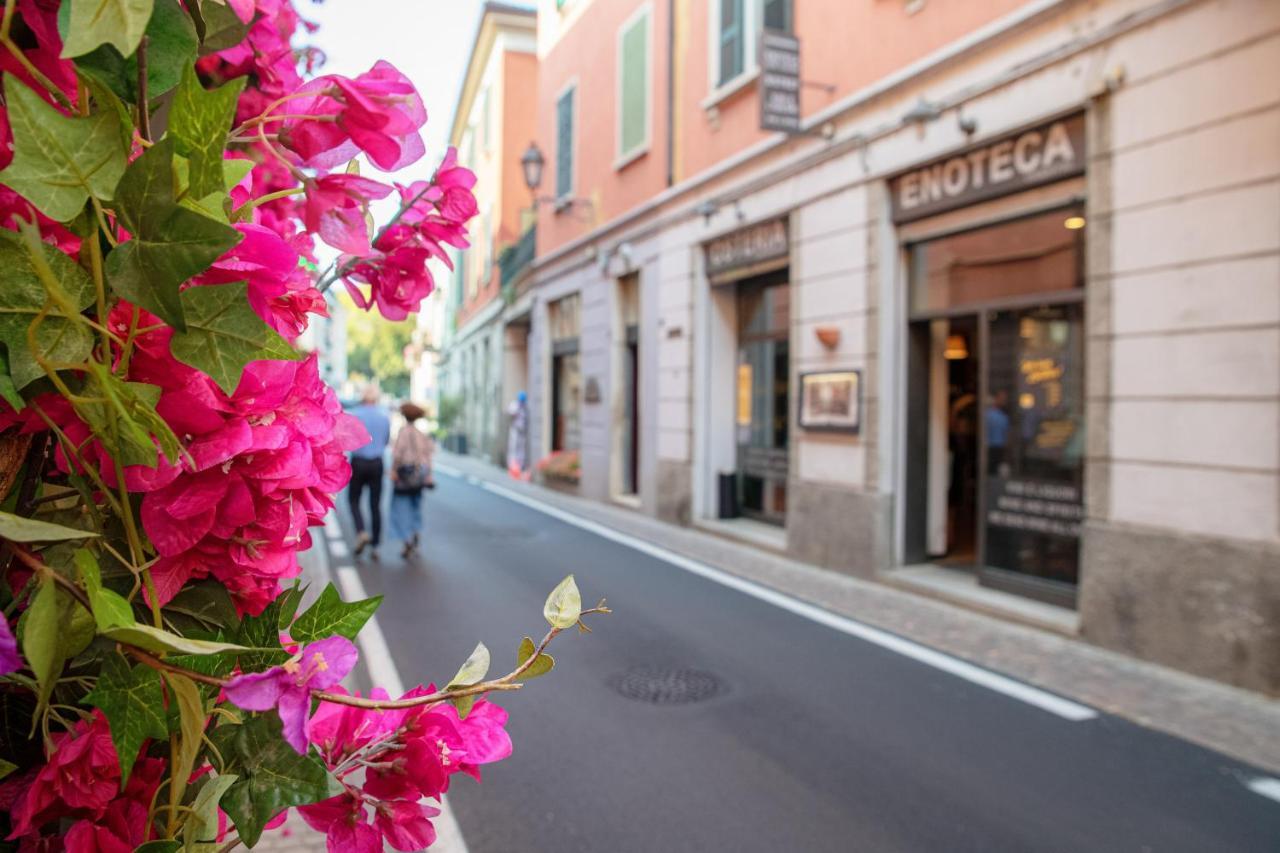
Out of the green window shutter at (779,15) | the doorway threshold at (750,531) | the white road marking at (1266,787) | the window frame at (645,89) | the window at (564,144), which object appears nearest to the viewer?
the white road marking at (1266,787)

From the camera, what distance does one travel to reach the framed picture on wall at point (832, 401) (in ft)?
31.9

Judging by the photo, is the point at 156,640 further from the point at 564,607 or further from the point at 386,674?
the point at 386,674

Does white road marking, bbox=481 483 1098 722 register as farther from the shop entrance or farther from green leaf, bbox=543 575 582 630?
green leaf, bbox=543 575 582 630

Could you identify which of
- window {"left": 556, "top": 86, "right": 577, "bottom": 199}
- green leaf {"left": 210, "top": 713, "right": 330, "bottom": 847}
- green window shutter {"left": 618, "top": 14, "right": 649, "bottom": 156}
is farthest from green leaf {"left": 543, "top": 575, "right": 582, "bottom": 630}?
window {"left": 556, "top": 86, "right": 577, "bottom": 199}

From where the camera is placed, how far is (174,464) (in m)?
0.69

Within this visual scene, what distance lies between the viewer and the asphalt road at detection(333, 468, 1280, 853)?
386 cm

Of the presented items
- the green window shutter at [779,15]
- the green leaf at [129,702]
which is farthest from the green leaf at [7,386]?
the green window shutter at [779,15]

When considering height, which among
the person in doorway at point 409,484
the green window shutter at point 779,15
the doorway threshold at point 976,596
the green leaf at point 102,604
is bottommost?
the doorway threshold at point 976,596

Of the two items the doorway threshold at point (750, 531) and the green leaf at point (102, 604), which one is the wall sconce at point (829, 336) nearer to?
the doorway threshold at point (750, 531)

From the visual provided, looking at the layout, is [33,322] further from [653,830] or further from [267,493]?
[653,830]

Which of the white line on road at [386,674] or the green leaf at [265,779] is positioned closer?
the green leaf at [265,779]

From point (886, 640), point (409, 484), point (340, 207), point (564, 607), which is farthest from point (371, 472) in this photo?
point (564, 607)

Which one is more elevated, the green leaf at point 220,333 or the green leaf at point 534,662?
the green leaf at point 220,333

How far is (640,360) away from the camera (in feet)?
50.9
